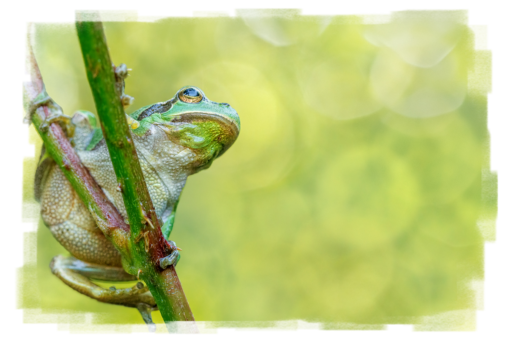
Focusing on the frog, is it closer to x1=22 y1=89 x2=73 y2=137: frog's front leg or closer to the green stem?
x1=22 y1=89 x2=73 y2=137: frog's front leg

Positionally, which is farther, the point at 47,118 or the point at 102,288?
the point at 102,288

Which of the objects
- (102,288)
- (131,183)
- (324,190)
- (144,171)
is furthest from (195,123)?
(324,190)

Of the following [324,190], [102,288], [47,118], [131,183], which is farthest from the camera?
[324,190]

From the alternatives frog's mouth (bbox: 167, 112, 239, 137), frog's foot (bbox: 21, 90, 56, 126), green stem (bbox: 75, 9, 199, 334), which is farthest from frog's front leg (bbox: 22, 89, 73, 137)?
green stem (bbox: 75, 9, 199, 334)

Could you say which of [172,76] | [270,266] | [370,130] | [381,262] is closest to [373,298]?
[381,262]

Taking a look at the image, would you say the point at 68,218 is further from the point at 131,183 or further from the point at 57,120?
A: the point at 131,183

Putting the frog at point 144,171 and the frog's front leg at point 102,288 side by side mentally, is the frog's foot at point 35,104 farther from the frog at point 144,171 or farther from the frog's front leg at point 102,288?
the frog's front leg at point 102,288
